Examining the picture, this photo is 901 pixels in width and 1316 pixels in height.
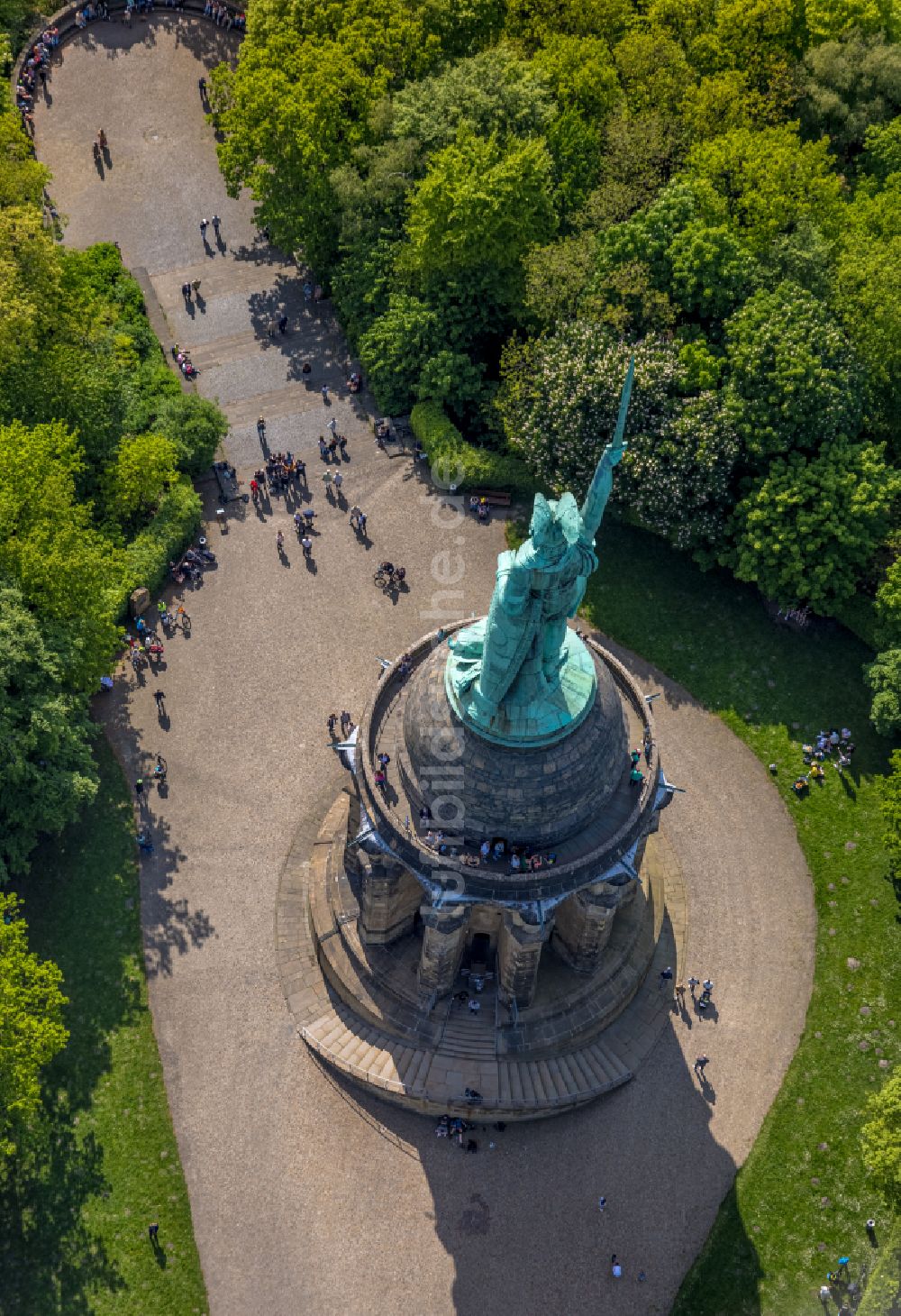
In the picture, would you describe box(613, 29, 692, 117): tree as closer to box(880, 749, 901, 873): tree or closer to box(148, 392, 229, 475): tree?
box(148, 392, 229, 475): tree

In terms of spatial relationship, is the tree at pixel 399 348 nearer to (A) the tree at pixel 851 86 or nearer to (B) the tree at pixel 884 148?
(A) the tree at pixel 851 86

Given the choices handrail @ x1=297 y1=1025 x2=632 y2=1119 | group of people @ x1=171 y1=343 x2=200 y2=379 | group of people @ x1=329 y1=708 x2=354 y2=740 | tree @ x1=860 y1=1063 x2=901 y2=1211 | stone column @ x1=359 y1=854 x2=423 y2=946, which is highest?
group of people @ x1=171 y1=343 x2=200 y2=379

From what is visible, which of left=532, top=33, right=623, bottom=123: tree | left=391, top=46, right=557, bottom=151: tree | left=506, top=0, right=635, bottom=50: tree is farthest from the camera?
left=506, top=0, right=635, bottom=50: tree

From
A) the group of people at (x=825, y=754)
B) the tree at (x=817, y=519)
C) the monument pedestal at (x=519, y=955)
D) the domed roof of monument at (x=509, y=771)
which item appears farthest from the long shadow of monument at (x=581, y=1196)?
the tree at (x=817, y=519)

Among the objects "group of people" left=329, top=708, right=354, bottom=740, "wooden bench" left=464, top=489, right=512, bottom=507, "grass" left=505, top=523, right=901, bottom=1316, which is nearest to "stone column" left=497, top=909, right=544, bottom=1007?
"grass" left=505, top=523, right=901, bottom=1316

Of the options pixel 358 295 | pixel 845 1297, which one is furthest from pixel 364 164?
pixel 845 1297

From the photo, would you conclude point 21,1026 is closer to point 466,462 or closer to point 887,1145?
point 887,1145

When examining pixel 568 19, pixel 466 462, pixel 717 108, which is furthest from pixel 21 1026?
pixel 568 19
